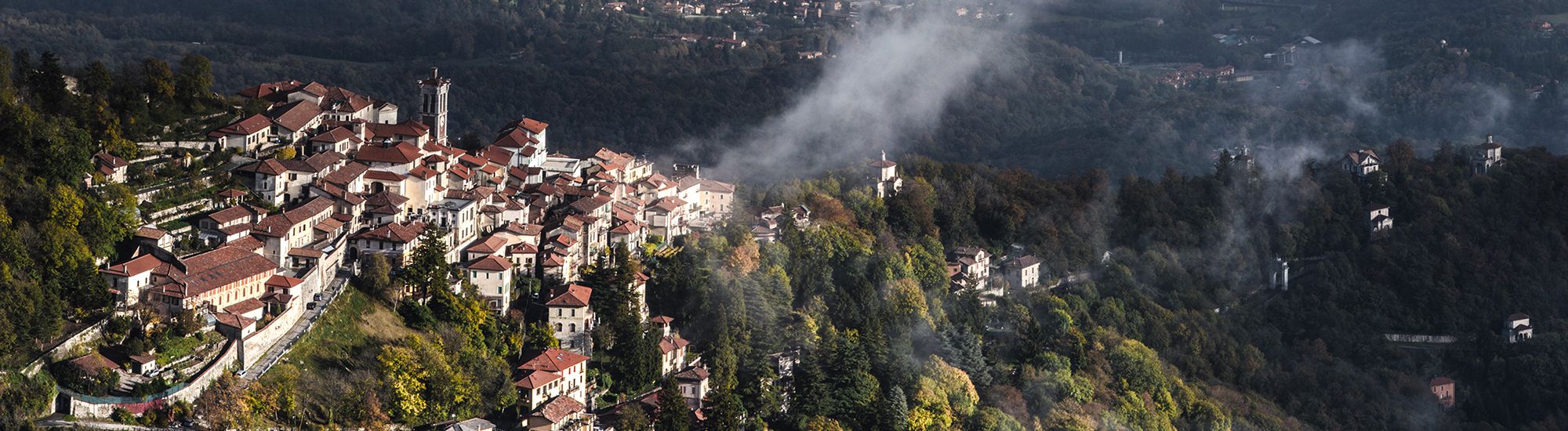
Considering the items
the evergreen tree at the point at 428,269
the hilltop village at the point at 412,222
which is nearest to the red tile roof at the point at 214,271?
the hilltop village at the point at 412,222

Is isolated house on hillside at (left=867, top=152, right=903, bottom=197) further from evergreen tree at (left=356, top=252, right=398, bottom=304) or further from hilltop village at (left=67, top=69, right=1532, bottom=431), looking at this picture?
evergreen tree at (left=356, top=252, right=398, bottom=304)

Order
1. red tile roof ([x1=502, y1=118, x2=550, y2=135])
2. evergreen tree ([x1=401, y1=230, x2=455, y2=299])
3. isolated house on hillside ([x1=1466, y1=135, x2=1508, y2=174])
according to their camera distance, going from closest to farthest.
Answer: evergreen tree ([x1=401, y1=230, x2=455, y2=299]) < red tile roof ([x1=502, y1=118, x2=550, y2=135]) < isolated house on hillside ([x1=1466, y1=135, x2=1508, y2=174])

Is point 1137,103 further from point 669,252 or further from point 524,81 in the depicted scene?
point 669,252

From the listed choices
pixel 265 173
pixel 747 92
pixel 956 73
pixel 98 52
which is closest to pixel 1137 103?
pixel 956 73

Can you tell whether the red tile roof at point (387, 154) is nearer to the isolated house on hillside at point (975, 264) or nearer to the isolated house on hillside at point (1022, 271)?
the isolated house on hillside at point (975, 264)

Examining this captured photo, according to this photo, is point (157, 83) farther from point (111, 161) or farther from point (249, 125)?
point (111, 161)

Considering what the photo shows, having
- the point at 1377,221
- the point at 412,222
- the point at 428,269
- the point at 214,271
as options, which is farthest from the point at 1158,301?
the point at 214,271

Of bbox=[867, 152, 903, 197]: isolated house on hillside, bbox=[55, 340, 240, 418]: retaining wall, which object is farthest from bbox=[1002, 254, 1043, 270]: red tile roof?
bbox=[55, 340, 240, 418]: retaining wall
